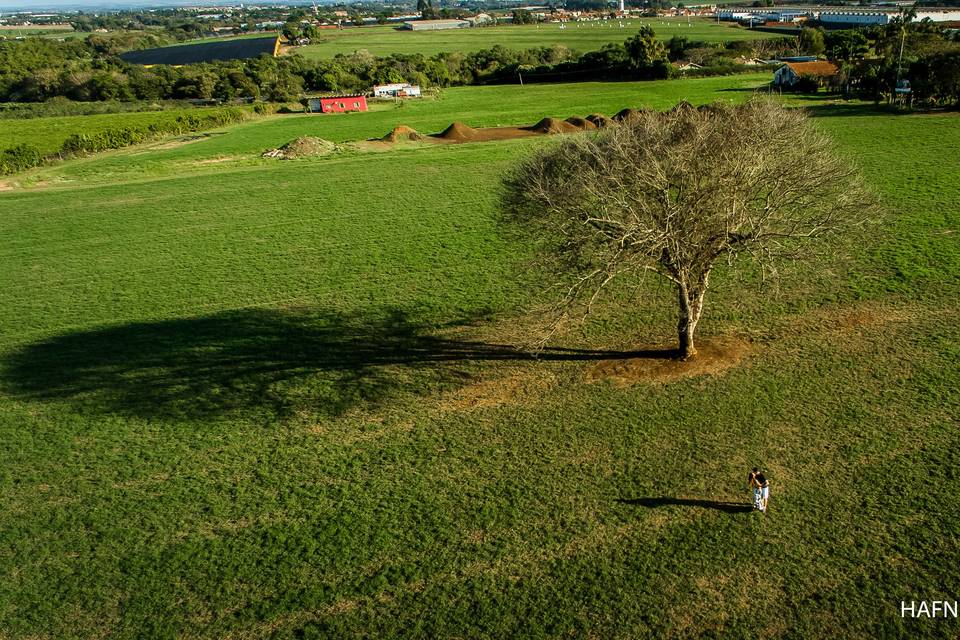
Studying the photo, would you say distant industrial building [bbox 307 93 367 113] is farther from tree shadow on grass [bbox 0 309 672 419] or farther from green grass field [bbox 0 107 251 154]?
tree shadow on grass [bbox 0 309 672 419]

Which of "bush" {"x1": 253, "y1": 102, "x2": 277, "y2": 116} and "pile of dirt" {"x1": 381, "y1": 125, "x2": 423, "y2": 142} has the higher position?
"bush" {"x1": 253, "y1": 102, "x2": 277, "y2": 116}

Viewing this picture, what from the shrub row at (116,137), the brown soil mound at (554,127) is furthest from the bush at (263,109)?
the brown soil mound at (554,127)

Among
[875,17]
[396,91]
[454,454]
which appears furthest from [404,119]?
[875,17]

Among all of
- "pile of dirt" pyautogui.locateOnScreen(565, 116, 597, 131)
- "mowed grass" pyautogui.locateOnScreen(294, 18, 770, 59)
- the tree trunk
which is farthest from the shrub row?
"mowed grass" pyautogui.locateOnScreen(294, 18, 770, 59)

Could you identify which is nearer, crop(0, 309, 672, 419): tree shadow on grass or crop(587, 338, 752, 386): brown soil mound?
crop(587, 338, 752, 386): brown soil mound

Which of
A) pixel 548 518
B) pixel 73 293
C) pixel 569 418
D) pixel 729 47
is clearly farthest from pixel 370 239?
pixel 729 47

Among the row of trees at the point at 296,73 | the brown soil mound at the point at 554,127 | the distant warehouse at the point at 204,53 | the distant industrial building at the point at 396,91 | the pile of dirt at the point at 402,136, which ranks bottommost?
the pile of dirt at the point at 402,136

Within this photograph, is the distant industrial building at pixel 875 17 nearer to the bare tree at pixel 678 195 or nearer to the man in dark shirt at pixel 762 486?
the bare tree at pixel 678 195
